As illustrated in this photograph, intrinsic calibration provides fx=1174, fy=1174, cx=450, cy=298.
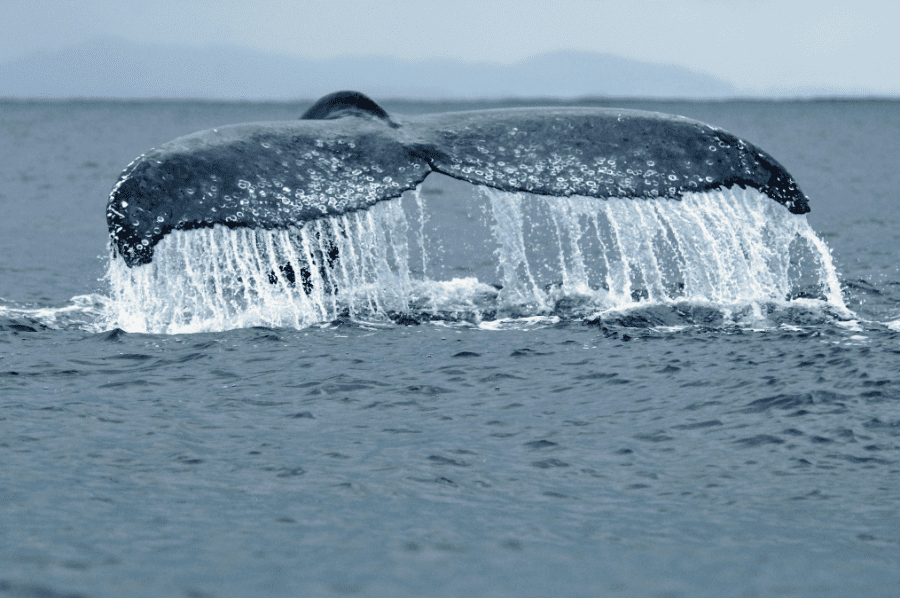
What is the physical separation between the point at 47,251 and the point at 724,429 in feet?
54.6

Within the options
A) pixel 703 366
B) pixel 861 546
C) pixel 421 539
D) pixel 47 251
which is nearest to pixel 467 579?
pixel 421 539

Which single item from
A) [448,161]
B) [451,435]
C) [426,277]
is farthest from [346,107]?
[426,277]

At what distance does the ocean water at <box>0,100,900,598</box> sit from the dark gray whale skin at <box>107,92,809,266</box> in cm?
37

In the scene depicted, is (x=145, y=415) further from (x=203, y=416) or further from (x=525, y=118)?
(x=525, y=118)

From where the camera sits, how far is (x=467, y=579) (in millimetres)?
6352

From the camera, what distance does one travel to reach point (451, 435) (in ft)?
29.3

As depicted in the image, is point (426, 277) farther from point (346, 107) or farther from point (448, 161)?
point (448, 161)

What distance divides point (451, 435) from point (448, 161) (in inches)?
83.0

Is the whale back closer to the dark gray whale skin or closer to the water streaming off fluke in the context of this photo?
the dark gray whale skin

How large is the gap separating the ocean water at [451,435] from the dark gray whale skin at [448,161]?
37 cm

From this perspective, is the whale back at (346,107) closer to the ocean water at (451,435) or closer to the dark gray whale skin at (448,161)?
the dark gray whale skin at (448,161)

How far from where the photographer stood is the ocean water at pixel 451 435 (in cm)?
655

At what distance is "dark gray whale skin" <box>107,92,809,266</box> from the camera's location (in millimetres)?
8578

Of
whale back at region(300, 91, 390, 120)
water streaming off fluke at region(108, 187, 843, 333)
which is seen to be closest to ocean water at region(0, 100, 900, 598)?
water streaming off fluke at region(108, 187, 843, 333)
